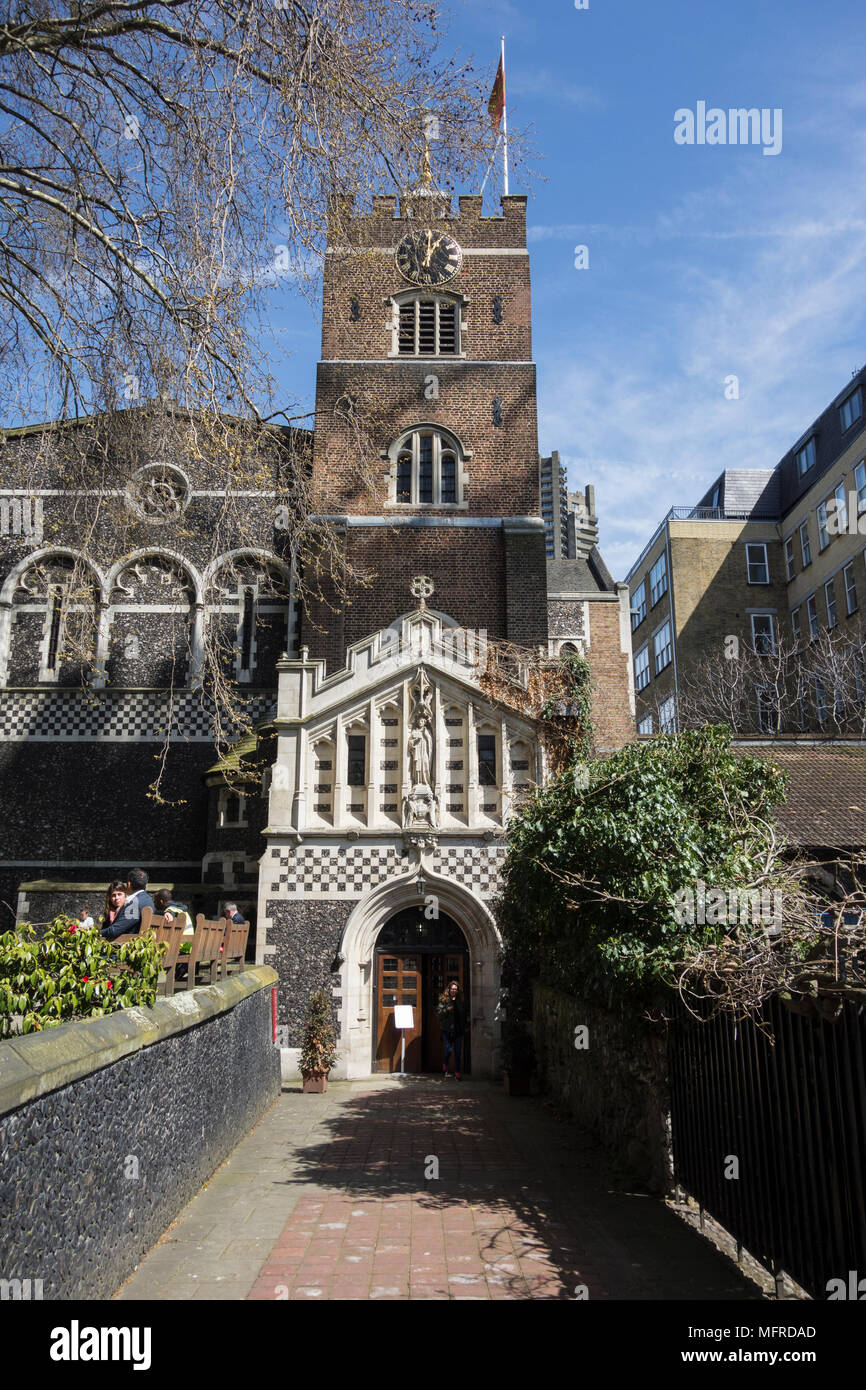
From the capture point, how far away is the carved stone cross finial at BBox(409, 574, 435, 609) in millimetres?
22266

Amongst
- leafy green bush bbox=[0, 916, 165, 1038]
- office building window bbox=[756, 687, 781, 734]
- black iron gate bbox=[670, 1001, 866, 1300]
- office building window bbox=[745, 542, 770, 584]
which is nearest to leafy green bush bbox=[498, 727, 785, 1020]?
black iron gate bbox=[670, 1001, 866, 1300]

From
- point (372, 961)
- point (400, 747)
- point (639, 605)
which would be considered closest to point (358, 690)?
point (400, 747)

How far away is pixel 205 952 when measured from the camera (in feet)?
34.6

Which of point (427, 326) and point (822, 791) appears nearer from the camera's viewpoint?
point (822, 791)

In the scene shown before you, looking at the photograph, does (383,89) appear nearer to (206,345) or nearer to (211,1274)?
(206,345)

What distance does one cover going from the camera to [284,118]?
820cm

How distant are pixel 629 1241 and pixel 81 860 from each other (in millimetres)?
17670

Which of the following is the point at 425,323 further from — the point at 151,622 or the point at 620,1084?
the point at 620,1084

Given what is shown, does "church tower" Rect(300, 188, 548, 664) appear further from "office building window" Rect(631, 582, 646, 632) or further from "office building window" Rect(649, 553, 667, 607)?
"office building window" Rect(631, 582, 646, 632)

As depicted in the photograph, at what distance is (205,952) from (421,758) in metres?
8.74

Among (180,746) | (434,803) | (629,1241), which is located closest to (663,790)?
(629,1241)

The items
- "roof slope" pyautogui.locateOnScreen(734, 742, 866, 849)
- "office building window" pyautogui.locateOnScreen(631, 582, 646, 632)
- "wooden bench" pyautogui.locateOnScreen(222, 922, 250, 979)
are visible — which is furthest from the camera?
"office building window" pyautogui.locateOnScreen(631, 582, 646, 632)

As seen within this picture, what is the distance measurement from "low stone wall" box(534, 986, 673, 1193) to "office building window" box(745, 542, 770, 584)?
3428cm

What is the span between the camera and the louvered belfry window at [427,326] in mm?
25047
